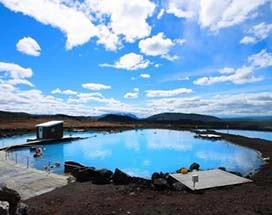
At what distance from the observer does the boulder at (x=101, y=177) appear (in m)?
13.8

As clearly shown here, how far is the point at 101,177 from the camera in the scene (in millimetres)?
13867

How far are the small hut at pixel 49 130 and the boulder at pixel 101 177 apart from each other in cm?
2560

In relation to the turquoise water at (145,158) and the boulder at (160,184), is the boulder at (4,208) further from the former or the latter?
the turquoise water at (145,158)

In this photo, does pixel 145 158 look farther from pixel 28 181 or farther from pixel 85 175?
pixel 28 181

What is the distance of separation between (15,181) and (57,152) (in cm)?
1889

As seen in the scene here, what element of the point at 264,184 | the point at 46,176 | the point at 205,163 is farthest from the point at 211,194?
the point at 205,163

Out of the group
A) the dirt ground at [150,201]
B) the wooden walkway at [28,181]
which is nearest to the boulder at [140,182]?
the dirt ground at [150,201]

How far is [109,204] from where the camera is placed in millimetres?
10266

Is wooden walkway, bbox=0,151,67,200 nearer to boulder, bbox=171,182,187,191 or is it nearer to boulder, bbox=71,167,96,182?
boulder, bbox=71,167,96,182

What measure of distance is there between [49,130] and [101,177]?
87.0 ft

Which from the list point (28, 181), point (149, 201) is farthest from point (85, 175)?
point (149, 201)

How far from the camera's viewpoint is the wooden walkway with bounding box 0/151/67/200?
12.3 metres

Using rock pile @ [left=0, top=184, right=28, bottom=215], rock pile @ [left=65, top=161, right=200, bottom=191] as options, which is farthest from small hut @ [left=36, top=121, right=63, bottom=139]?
rock pile @ [left=0, top=184, right=28, bottom=215]

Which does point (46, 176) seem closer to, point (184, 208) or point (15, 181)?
point (15, 181)
